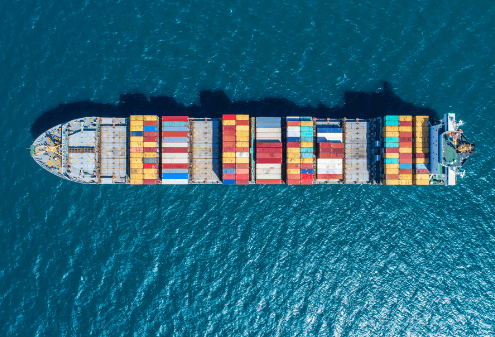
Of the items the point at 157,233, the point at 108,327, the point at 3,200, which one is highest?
the point at 3,200

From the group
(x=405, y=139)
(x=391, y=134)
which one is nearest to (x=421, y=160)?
(x=405, y=139)

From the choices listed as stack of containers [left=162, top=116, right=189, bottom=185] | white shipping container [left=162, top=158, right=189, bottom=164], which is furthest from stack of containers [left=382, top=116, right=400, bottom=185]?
white shipping container [left=162, top=158, right=189, bottom=164]

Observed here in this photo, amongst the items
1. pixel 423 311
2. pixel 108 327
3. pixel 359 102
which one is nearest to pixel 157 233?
pixel 108 327

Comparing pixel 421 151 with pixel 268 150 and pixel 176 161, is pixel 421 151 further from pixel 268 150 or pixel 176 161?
pixel 176 161

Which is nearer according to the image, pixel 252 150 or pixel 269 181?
pixel 269 181

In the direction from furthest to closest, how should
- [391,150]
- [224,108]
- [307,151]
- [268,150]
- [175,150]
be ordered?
[224,108] → [175,150] → [307,151] → [268,150] → [391,150]

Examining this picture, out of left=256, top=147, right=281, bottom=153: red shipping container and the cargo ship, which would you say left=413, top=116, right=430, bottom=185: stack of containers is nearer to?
the cargo ship

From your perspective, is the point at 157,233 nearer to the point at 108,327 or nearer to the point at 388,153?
the point at 108,327
